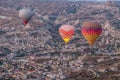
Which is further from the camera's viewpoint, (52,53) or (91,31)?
(52,53)

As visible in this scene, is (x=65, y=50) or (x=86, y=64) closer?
(x=86, y=64)

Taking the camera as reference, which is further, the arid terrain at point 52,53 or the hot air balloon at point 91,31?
the arid terrain at point 52,53

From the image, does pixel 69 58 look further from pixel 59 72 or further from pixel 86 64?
pixel 59 72

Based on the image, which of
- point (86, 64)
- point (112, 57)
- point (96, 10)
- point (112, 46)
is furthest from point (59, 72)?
point (96, 10)

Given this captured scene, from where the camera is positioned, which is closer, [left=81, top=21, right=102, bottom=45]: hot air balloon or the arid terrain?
[left=81, top=21, right=102, bottom=45]: hot air balloon

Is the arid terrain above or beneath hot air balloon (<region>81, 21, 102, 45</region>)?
beneath

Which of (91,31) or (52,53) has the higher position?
(91,31)

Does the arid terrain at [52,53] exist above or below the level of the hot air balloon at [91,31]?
below

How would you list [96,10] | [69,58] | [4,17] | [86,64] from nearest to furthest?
[86,64]
[69,58]
[4,17]
[96,10]
